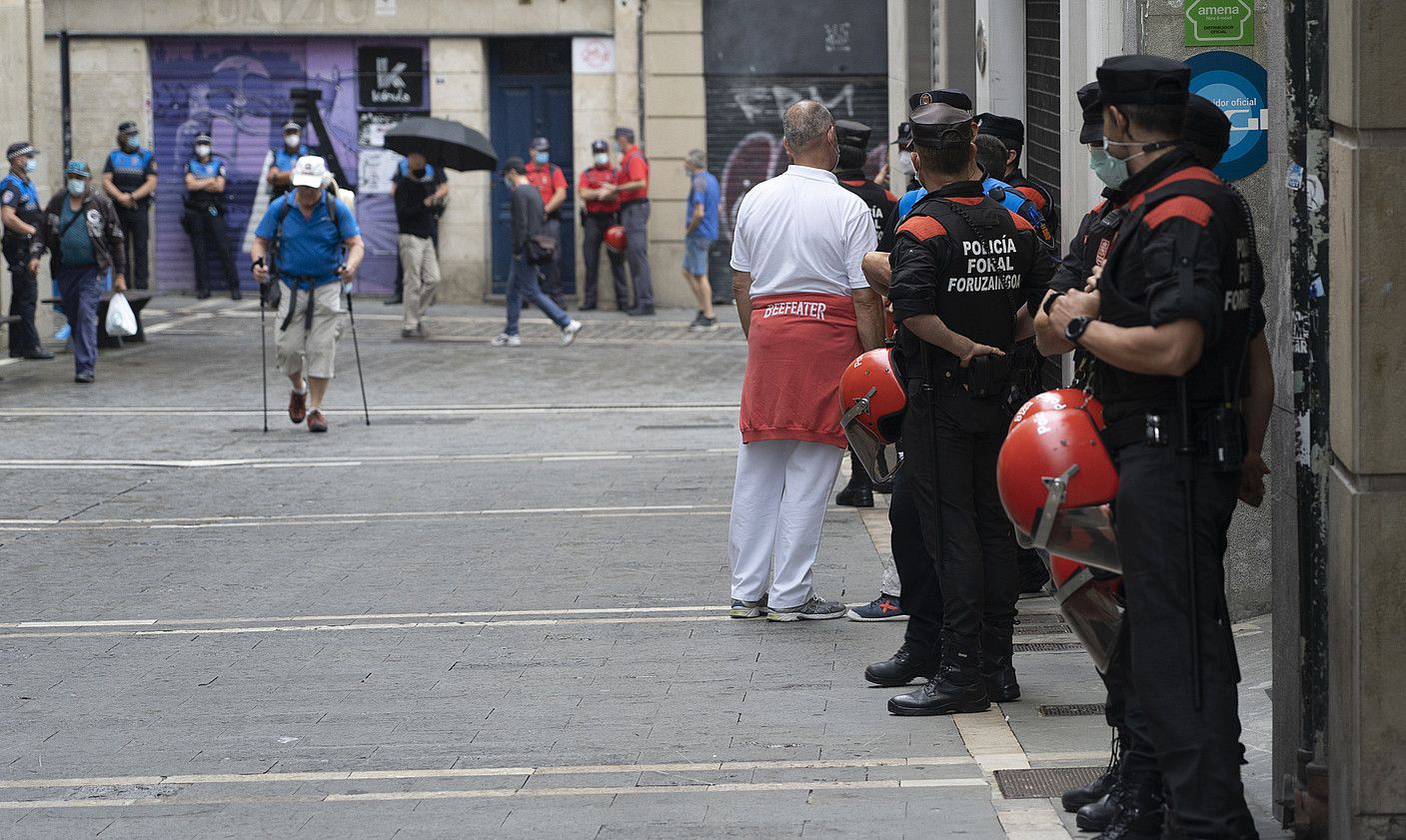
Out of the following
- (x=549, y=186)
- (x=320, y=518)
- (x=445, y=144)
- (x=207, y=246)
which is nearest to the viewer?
(x=320, y=518)

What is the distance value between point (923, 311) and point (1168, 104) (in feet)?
5.62

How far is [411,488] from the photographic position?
11672 mm

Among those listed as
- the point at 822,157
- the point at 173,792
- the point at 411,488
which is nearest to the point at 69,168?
the point at 411,488

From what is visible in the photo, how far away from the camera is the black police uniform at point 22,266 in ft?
59.5

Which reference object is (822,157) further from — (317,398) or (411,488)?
(317,398)

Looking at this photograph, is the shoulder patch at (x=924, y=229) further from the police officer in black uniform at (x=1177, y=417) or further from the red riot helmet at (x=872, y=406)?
the police officer in black uniform at (x=1177, y=417)

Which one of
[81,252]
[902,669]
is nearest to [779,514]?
[902,669]

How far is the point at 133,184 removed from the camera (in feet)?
77.8

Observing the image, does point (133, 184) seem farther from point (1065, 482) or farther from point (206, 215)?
point (1065, 482)

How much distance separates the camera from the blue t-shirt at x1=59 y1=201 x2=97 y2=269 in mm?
17078

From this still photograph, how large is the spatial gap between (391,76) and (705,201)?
15.6 ft

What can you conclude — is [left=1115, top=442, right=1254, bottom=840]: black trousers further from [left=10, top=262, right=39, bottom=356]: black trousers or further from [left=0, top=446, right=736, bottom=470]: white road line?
[left=10, top=262, right=39, bottom=356]: black trousers

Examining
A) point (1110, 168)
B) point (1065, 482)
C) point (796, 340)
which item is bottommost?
point (1065, 482)

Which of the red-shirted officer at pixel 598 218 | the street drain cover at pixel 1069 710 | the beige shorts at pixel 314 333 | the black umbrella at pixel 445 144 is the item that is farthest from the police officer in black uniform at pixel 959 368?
the red-shirted officer at pixel 598 218
